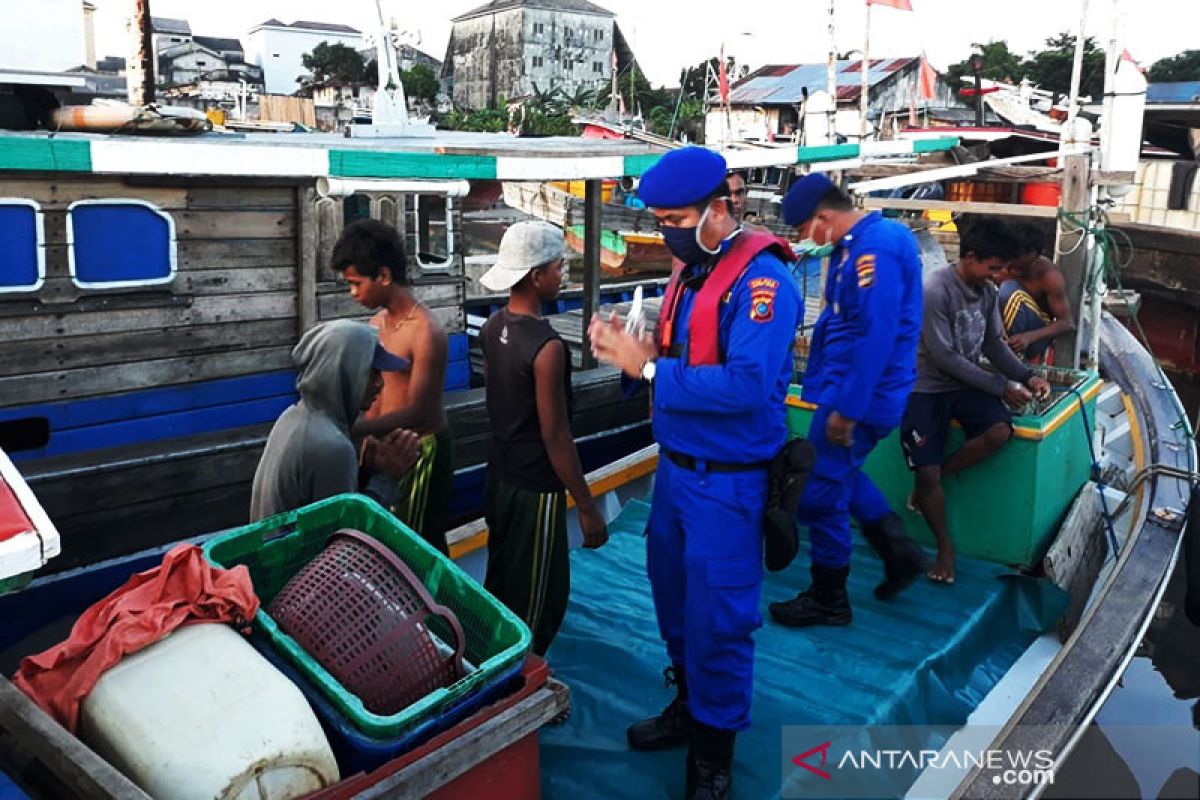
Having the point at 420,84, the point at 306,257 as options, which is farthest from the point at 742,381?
the point at 420,84

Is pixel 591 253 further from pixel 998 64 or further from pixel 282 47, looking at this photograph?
pixel 282 47

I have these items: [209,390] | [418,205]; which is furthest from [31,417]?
[418,205]

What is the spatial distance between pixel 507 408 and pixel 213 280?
8.08 feet

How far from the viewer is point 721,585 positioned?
2787mm

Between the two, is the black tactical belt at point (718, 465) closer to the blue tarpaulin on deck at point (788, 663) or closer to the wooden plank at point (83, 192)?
the blue tarpaulin on deck at point (788, 663)

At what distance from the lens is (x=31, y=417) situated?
4.52 meters

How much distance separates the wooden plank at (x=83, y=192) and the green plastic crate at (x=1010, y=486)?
3.43 m

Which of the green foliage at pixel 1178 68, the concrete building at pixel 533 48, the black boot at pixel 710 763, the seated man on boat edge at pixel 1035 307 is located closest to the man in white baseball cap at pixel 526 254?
the black boot at pixel 710 763

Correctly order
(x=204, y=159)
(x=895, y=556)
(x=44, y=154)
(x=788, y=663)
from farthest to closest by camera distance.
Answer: (x=204, y=159) < (x=895, y=556) < (x=44, y=154) < (x=788, y=663)

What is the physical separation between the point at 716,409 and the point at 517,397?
2.97 feet

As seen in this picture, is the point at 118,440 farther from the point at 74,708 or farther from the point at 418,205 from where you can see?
the point at 74,708

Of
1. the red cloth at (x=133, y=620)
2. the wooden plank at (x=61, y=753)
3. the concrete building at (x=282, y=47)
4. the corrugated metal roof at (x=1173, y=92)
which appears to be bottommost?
the wooden plank at (x=61, y=753)

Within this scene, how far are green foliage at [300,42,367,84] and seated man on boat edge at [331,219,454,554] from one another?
59378 millimetres

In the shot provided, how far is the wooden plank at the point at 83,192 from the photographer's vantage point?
4.38 metres
